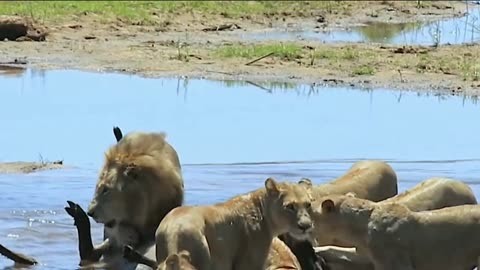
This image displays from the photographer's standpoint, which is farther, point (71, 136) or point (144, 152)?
point (71, 136)

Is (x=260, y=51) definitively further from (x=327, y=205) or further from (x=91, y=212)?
(x=327, y=205)

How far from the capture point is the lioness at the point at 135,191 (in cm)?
945

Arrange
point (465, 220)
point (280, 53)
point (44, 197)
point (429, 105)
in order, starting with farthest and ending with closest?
point (280, 53) < point (429, 105) < point (44, 197) < point (465, 220)

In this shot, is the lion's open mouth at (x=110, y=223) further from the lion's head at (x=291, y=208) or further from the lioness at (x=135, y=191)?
the lion's head at (x=291, y=208)

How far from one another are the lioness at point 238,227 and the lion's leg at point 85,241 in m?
1.19

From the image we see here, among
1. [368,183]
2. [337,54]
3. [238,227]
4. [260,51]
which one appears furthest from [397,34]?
[238,227]

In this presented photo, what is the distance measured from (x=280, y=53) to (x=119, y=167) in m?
12.3

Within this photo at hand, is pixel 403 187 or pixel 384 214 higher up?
pixel 384 214

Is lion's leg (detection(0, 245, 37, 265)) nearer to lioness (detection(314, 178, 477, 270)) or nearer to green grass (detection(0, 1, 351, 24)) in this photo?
lioness (detection(314, 178, 477, 270))

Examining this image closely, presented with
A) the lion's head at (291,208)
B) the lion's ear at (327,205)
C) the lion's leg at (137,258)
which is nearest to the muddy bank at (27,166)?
the lion's leg at (137,258)

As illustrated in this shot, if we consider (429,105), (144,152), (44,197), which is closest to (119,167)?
(144,152)

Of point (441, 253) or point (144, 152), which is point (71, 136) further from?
point (441, 253)

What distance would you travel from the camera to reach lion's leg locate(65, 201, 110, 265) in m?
9.83

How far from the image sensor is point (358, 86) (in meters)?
19.6
